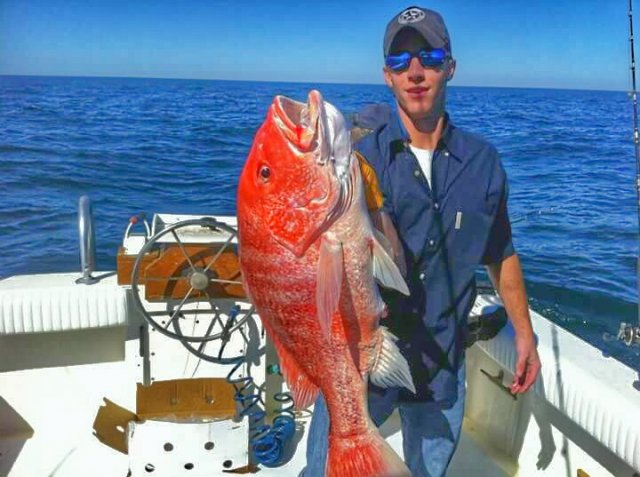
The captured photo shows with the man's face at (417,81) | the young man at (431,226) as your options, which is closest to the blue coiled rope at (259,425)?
the young man at (431,226)

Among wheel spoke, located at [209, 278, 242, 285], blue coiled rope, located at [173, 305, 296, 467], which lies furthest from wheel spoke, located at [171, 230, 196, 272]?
blue coiled rope, located at [173, 305, 296, 467]

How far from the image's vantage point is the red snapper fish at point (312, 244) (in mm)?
1435

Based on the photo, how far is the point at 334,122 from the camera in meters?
1.41

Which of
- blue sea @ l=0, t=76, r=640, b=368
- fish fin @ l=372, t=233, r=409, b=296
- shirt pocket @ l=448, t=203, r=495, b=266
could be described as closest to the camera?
fish fin @ l=372, t=233, r=409, b=296

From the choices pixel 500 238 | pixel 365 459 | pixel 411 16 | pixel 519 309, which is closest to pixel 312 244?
pixel 365 459

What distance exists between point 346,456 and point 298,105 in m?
0.97

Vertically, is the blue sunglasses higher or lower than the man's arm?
higher

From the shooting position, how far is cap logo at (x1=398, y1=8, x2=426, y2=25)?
191 cm

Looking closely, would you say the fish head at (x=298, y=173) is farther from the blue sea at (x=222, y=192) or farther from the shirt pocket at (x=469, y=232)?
the blue sea at (x=222, y=192)

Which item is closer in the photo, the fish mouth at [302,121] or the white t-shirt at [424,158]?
the fish mouth at [302,121]

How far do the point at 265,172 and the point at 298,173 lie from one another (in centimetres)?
8

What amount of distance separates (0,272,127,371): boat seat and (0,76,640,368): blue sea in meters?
1.47

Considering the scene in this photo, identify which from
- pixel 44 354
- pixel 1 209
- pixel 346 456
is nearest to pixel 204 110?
pixel 1 209

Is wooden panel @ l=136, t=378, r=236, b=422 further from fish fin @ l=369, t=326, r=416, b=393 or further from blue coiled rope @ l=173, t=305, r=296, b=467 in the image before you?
fish fin @ l=369, t=326, r=416, b=393
